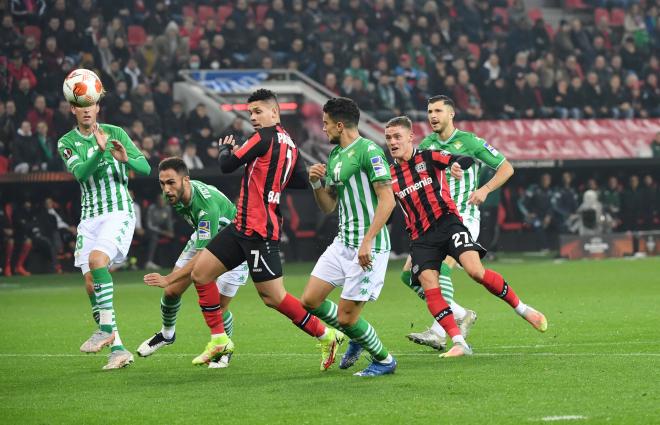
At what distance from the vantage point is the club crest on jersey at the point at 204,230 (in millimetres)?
10117

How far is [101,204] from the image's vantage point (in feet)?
35.1

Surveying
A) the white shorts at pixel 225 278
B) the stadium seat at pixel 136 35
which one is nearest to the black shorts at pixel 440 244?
the white shorts at pixel 225 278

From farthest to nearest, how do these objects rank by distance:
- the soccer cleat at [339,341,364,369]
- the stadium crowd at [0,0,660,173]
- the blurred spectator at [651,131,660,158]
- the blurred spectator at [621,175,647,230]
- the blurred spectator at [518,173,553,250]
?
the blurred spectator at [651,131,660,158] → the blurred spectator at [621,175,647,230] → the blurred spectator at [518,173,553,250] → the stadium crowd at [0,0,660,173] → the soccer cleat at [339,341,364,369]

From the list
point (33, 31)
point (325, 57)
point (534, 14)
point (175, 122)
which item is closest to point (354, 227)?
point (175, 122)

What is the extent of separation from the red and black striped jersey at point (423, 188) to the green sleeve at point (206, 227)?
61.6 inches

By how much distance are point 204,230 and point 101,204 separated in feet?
3.73

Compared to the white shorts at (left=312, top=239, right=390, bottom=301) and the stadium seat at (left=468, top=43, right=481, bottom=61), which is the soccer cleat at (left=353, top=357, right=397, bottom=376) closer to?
the white shorts at (left=312, top=239, right=390, bottom=301)

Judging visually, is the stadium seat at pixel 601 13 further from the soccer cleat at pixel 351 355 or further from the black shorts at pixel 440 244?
the soccer cleat at pixel 351 355

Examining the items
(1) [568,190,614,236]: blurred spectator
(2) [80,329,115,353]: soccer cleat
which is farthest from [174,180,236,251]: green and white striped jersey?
(1) [568,190,614,236]: blurred spectator

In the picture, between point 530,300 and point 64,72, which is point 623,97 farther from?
point 530,300

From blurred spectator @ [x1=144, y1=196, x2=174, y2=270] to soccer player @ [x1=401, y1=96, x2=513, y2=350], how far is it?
1334cm

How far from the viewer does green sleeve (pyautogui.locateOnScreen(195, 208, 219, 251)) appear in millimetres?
10117

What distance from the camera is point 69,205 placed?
2447 cm

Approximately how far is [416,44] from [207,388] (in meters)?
22.2
